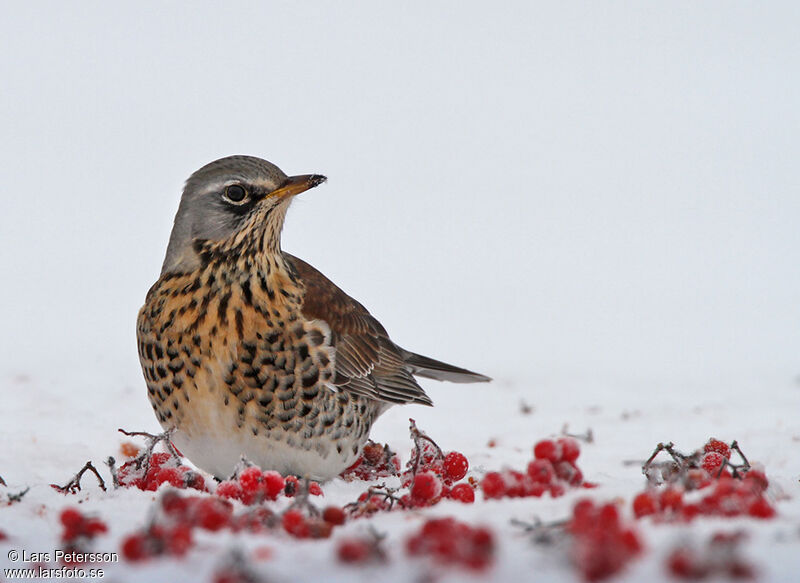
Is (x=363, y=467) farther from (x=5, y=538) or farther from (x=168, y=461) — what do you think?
(x=5, y=538)

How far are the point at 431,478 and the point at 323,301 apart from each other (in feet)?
5.03

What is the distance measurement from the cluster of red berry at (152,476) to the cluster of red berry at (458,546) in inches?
74.3

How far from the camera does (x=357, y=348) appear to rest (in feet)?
15.3

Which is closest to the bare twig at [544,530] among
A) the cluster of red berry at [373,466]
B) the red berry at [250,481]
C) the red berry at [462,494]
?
the red berry at [462,494]

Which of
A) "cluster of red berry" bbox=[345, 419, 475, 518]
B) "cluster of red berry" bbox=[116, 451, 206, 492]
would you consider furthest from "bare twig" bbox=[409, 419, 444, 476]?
"cluster of red berry" bbox=[116, 451, 206, 492]

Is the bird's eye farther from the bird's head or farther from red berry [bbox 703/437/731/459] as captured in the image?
red berry [bbox 703/437/731/459]

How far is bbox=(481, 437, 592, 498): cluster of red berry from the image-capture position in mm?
2760

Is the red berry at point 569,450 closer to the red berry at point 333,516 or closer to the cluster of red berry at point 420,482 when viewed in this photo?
the cluster of red berry at point 420,482

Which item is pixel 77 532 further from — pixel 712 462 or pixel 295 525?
pixel 712 462

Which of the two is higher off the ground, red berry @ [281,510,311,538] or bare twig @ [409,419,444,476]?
bare twig @ [409,419,444,476]

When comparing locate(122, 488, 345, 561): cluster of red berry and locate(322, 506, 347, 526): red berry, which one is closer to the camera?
locate(122, 488, 345, 561): cluster of red berry

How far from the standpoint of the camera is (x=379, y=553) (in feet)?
6.68

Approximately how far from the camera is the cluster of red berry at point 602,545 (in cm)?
180

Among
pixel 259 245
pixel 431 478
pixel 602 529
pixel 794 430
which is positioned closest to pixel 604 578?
pixel 602 529
